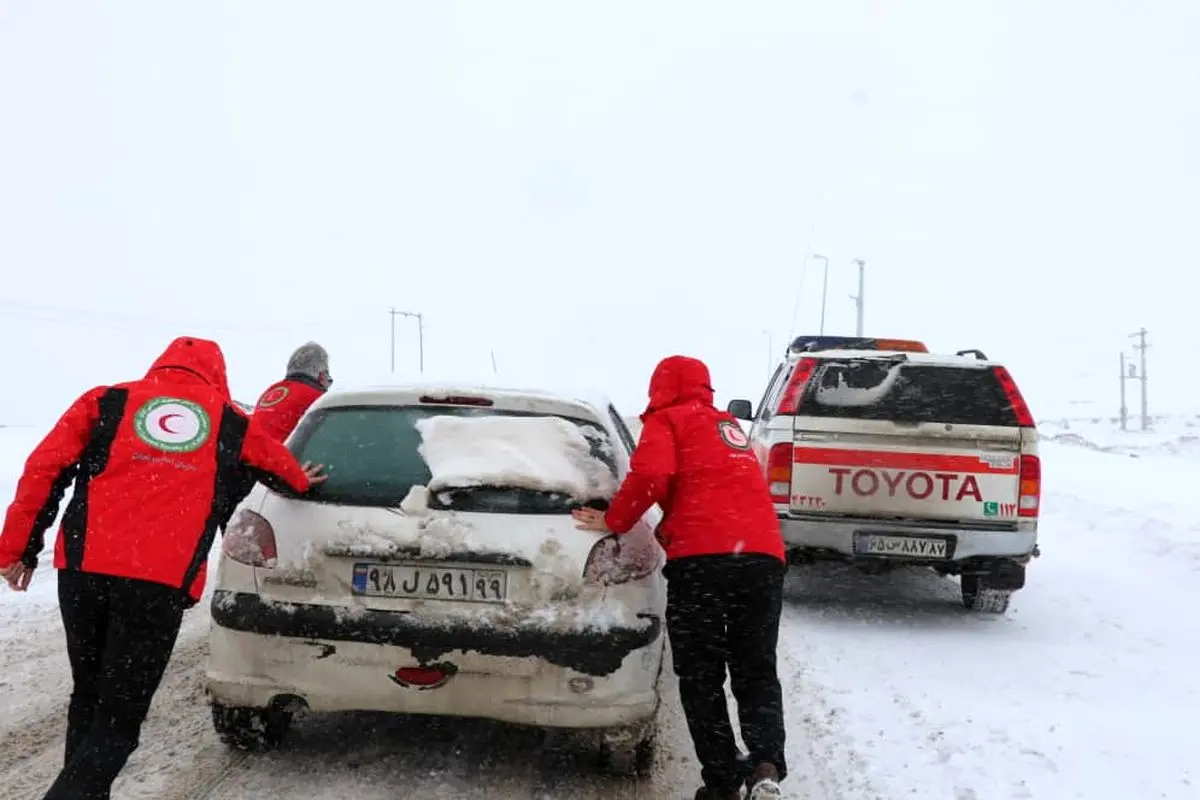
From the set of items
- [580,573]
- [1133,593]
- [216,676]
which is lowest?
[1133,593]

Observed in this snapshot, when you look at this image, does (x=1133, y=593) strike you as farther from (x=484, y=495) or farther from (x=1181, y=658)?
(x=484, y=495)

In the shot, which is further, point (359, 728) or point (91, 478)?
point (359, 728)

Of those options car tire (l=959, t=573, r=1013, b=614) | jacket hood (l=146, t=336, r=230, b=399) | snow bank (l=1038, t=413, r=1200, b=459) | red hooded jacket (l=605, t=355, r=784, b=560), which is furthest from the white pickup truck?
snow bank (l=1038, t=413, r=1200, b=459)

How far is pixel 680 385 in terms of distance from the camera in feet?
12.7

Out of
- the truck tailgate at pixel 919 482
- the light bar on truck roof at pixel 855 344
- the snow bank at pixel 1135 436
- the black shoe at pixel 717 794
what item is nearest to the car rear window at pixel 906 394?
the truck tailgate at pixel 919 482

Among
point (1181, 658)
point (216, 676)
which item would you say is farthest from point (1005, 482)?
point (216, 676)

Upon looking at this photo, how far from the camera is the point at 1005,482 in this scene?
6.50 meters

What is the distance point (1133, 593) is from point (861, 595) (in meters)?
2.33

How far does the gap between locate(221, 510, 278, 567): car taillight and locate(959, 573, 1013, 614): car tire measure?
511 centimetres

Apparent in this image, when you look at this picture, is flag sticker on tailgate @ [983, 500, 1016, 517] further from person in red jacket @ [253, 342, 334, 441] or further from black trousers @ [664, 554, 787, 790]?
person in red jacket @ [253, 342, 334, 441]

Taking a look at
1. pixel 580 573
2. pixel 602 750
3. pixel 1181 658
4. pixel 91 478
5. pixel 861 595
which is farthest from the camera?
pixel 861 595

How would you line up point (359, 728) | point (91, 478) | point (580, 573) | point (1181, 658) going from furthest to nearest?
point (1181, 658)
point (359, 728)
point (580, 573)
point (91, 478)

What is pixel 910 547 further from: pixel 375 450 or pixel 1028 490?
pixel 375 450

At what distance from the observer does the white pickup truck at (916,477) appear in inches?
255
